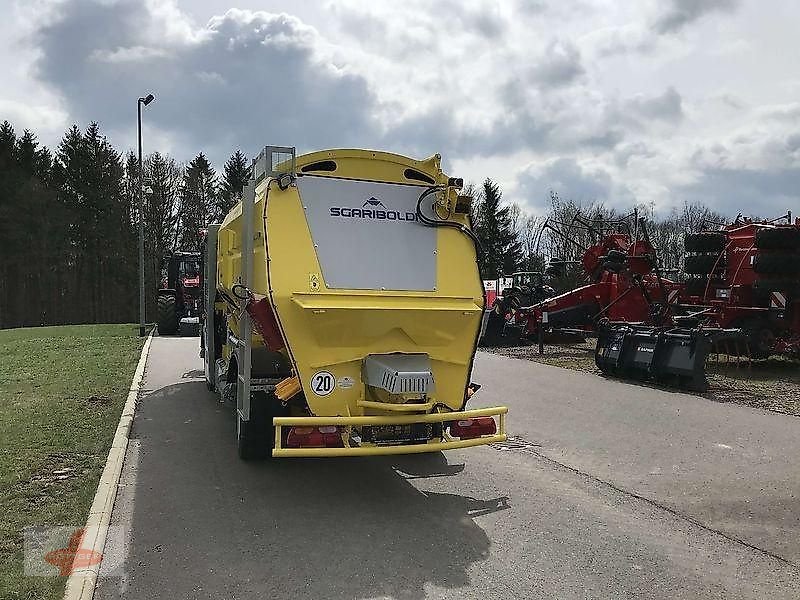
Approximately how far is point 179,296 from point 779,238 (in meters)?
18.0

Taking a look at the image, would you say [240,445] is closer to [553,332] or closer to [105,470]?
[105,470]

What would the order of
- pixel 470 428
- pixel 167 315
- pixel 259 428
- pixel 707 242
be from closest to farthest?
pixel 470 428 → pixel 259 428 → pixel 707 242 → pixel 167 315

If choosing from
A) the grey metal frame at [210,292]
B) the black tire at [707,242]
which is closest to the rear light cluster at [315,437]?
the grey metal frame at [210,292]

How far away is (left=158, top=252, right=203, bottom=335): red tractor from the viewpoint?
23359mm

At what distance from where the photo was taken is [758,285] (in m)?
14.1

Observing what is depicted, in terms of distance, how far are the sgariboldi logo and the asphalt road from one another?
2491 millimetres

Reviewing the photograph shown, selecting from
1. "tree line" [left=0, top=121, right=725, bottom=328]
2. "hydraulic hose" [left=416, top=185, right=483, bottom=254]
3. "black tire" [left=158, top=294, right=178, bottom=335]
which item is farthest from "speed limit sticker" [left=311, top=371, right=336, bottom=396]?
"tree line" [left=0, top=121, right=725, bottom=328]

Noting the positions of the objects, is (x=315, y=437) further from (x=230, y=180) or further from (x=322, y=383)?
(x=230, y=180)

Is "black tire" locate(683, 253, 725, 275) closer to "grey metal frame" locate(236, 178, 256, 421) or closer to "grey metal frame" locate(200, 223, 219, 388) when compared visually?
"grey metal frame" locate(200, 223, 219, 388)

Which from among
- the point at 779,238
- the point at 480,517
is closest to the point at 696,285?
the point at 779,238

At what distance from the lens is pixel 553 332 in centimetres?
1931

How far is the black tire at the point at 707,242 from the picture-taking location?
50.9 ft

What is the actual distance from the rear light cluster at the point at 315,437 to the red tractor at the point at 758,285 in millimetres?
10568

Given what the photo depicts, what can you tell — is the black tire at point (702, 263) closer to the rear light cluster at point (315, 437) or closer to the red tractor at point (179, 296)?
the rear light cluster at point (315, 437)
